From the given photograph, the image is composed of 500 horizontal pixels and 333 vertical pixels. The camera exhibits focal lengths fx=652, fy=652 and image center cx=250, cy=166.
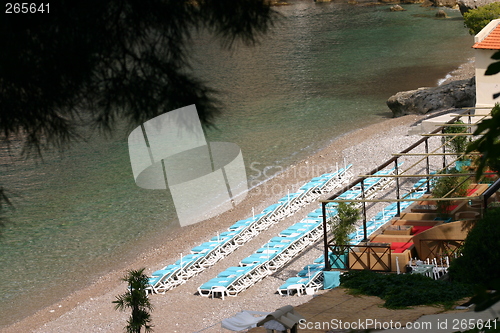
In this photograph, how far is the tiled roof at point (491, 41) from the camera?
19234mm

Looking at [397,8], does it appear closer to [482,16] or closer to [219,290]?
[482,16]

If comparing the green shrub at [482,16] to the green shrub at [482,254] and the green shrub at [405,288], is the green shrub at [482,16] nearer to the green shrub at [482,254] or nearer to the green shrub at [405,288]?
the green shrub at [482,254]

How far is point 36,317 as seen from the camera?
571 inches

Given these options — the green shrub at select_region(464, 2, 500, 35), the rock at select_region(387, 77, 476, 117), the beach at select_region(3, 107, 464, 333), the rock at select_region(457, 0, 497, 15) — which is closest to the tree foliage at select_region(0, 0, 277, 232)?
the beach at select_region(3, 107, 464, 333)

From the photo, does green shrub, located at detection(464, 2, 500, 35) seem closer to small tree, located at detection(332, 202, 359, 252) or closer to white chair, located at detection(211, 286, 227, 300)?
small tree, located at detection(332, 202, 359, 252)

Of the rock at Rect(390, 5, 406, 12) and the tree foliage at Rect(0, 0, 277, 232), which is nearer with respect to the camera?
the tree foliage at Rect(0, 0, 277, 232)

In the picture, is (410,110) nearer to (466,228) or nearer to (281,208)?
(281,208)

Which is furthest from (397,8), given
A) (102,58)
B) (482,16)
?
(102,58)

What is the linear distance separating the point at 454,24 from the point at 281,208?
43.9 m

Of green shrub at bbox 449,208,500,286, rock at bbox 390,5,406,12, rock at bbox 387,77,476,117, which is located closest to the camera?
green shrub at bbox 449,208,500,286

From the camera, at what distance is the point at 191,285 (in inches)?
531

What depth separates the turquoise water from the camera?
5.70m

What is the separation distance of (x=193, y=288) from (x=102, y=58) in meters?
10.5

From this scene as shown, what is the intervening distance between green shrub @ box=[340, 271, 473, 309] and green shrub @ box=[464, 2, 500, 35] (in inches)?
681
